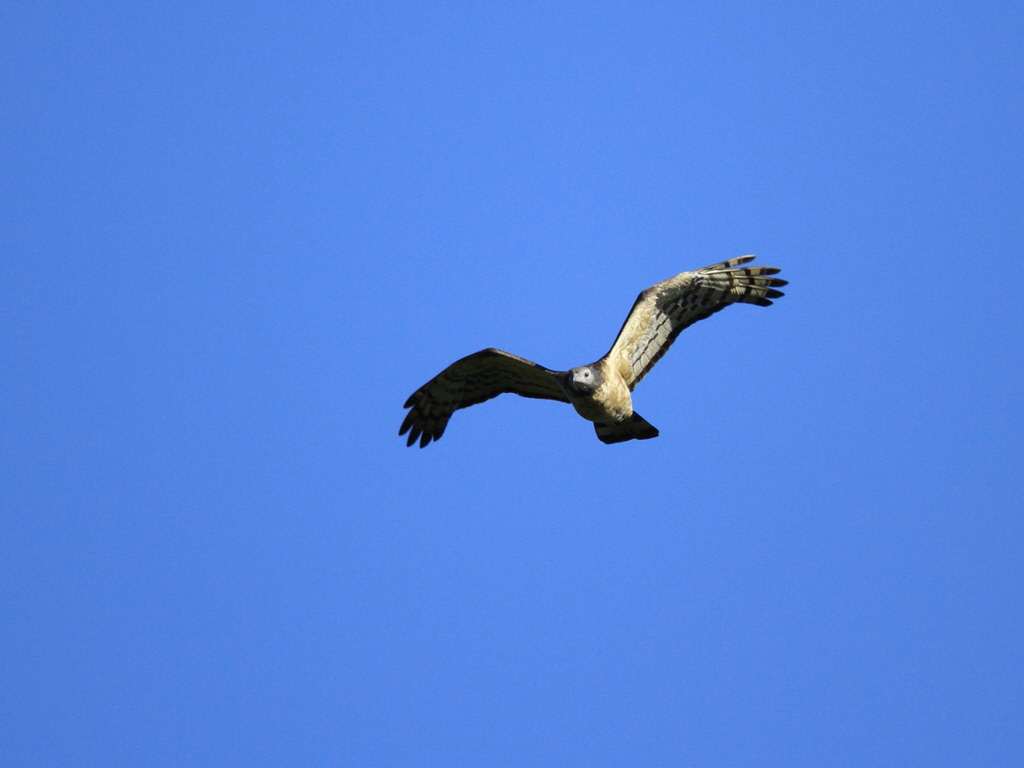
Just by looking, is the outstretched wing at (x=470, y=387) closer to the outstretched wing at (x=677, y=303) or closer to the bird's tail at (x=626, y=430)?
the bird's tail at (x=626, y=430)

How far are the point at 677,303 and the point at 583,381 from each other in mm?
1950

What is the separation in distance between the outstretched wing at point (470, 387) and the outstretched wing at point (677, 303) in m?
1.00

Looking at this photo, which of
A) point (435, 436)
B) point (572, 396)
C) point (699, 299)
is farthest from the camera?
point (435, 436)

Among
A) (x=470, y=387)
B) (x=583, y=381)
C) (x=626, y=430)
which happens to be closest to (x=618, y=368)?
(x=626, y=430)

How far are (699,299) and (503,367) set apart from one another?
2705mm

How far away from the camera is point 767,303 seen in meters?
12.9

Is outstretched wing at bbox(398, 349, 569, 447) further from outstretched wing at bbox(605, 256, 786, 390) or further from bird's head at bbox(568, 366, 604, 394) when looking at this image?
outstretched wing at bbox(605, 256, 786, 390)

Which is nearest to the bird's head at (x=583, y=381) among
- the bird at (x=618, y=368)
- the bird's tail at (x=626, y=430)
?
the bird at (x=618, y=368)

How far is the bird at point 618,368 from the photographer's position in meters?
11.9

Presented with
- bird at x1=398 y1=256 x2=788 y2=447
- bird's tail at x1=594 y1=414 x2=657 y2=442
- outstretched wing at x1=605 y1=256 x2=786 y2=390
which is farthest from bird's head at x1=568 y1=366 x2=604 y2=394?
bird's tail at x1=594 y1=414 x2=657 y2=442

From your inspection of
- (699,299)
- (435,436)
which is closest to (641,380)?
(699,299)

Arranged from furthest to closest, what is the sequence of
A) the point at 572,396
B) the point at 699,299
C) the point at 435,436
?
1. the point at 435,436
2. the point at 699,299
3. the point at 572,396

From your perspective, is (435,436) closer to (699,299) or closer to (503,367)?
(503,367)

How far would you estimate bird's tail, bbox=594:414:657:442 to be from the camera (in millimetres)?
12492
